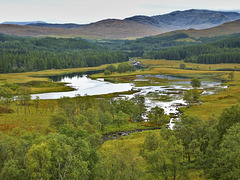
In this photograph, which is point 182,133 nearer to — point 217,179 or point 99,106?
point 217,179

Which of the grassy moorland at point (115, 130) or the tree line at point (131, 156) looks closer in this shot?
the tree line at point (131, 156)

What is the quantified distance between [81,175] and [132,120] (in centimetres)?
6305

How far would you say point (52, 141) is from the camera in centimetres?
4012

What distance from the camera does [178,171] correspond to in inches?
1634

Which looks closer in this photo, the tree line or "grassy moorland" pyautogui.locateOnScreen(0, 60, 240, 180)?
the tree line

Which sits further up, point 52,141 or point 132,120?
point 52,141

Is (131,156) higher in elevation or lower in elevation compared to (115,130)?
higher

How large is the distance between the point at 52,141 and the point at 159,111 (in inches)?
2392

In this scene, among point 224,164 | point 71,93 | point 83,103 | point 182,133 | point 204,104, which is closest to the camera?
point 224,164

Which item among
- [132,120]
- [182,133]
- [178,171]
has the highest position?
[182,133]

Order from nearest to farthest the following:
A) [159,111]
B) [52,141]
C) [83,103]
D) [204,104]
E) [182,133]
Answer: [52,141] < [182,133] < [159,111] < [83,103] < [204,104]

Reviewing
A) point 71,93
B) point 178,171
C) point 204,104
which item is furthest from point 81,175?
point 71,93

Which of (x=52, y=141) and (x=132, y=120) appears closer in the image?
(x=52, y=141)

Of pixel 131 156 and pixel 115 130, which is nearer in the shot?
pixel 131 156
